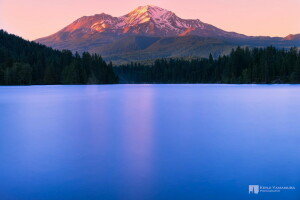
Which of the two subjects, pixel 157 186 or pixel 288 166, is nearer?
pixel 157 186

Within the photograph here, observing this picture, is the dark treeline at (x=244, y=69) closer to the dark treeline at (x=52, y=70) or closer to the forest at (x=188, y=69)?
the forest at (x=188, y=69)

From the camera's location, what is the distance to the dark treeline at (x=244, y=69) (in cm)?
11831

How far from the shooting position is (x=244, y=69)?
457ft

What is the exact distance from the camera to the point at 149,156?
10969 mm

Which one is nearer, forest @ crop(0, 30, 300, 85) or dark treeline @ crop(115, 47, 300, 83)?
dark treeline @ crop(115, 47, 300, 83)

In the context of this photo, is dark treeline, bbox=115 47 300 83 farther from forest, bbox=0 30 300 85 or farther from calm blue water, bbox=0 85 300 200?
calm blue water, bbox=0 85 300 200

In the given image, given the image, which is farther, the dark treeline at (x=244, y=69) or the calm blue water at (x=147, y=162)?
the dark treeline at (x=244, y=69)

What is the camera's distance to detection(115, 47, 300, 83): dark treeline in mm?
118312

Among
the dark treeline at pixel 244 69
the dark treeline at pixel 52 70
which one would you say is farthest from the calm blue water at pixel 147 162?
the dark treeline at pixel 52 70

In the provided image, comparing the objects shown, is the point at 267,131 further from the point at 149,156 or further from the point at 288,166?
the point at 149,156

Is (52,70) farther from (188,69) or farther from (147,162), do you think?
(147,162)

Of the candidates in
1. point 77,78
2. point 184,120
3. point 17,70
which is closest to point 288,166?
point 184,120

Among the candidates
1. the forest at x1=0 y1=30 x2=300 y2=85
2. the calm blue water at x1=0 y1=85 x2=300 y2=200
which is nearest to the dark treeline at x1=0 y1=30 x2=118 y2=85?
the forest at x1=0 y1=30 x2=300 y2=85

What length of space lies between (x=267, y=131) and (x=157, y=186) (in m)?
9.87
